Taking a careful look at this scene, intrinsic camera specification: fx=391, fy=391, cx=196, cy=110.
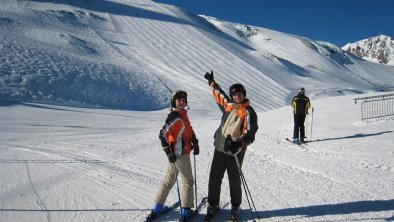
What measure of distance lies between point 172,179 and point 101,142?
673 cm

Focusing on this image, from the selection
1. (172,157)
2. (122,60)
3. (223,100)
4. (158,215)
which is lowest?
(158,215)

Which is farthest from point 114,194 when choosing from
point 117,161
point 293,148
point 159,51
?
point 159,51

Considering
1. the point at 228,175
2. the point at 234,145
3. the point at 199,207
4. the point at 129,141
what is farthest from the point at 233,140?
the point at 129,141

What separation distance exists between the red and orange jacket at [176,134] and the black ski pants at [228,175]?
471 millimetres

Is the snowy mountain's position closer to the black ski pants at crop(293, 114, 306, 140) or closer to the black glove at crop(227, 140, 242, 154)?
the black ski pants at crop(293, 114, 306, 140)

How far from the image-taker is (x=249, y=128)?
16.4 ft

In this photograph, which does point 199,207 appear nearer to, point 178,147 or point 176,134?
point 178,147

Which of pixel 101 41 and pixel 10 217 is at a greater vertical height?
pixel 101 41

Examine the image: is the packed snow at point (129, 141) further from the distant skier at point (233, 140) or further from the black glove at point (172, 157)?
the black glove at point (172, 157)

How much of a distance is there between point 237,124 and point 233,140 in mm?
249

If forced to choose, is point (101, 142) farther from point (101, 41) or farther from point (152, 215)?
point (101, 41)

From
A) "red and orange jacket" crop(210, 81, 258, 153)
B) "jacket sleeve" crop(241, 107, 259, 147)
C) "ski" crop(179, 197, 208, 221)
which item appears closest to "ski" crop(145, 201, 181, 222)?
"ski" crop(179, 197, 208, 221)

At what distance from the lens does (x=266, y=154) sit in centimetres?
1017

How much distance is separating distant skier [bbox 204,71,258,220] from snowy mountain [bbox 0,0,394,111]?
2040 centimetres
